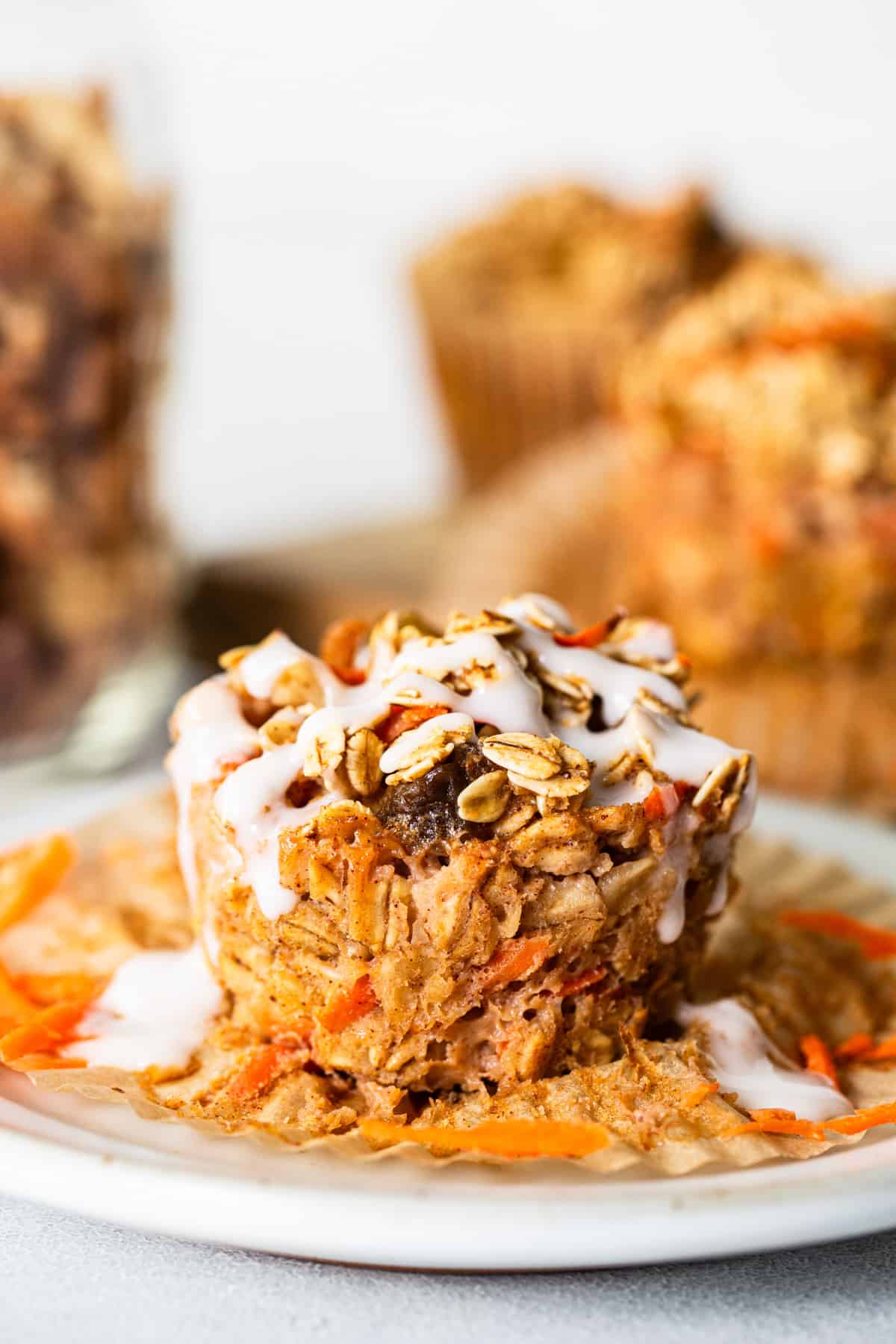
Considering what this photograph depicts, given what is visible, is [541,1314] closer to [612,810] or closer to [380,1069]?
[380,1069]

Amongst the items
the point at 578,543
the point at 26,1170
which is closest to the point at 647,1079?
the point at 26,1170

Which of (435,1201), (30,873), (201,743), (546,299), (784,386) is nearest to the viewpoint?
(435,1201)

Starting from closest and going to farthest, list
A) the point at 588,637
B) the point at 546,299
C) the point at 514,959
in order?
1. the point at 514,959
2. the point at 588,637
3. the point at 546,299

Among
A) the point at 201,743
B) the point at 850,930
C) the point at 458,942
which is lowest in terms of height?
the point at 850,930

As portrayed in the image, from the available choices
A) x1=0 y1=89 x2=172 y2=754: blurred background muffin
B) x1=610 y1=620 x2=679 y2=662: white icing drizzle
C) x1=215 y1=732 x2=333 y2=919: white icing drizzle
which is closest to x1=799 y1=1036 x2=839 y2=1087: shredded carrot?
x1=610 y1=620 x2=679 y2=662: white icing drizzle

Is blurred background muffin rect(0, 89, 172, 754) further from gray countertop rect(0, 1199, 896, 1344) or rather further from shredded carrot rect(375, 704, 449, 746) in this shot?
gray countertop rect(0, 1199, 896, 1344)

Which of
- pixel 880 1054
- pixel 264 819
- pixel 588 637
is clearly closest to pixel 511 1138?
pixel 264 819

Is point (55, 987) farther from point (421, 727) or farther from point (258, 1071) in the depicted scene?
point (421, 727)
